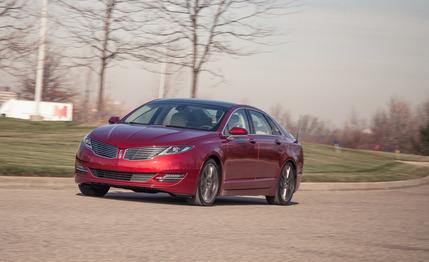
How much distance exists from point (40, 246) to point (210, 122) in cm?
638

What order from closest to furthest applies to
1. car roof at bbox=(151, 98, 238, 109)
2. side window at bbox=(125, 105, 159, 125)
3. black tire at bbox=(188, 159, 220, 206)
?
black tire at bbox=(188, 159, 220, 206), side window at bbox=(125, 105, 159, 125), car roof at bbox=(151, 98, 238, 109)

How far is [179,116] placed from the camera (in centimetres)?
1378

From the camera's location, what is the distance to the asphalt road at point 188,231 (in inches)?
310

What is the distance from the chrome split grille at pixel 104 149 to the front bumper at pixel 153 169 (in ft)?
0.21

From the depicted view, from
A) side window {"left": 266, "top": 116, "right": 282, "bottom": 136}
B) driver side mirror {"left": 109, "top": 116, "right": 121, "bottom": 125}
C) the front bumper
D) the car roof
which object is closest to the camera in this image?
the front bumper

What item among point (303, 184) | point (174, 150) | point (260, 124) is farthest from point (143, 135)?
point (303, 184)

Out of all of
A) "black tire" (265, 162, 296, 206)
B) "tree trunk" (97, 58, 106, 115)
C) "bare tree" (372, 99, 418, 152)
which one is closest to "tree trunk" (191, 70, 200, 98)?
"tree trunk" (97, 58, 106, 115)

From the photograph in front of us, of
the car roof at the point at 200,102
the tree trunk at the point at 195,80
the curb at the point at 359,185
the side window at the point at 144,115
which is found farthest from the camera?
the tree trunk at the point at 195,80

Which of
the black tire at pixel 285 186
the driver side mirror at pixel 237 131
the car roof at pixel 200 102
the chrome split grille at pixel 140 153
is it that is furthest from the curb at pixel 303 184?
the black tire at pixel 285 186

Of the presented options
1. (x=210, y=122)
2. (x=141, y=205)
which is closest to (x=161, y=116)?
(x=210, y=122)

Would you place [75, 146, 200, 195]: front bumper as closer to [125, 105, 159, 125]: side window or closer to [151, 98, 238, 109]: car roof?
[125, 105, 159, 125]: side window

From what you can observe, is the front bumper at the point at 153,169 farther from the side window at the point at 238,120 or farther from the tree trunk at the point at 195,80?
the tree trunk at the point at 195,80

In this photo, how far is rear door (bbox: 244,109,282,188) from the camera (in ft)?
47.6

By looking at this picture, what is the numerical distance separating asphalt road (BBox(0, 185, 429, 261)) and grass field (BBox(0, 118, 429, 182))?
2.48m
